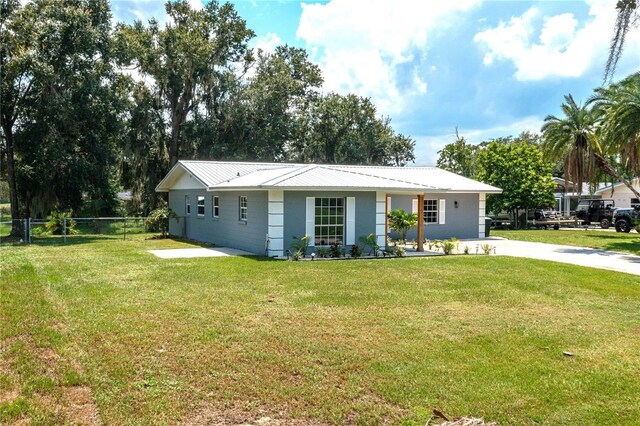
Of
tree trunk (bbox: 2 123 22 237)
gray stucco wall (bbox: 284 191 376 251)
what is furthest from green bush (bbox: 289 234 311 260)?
tree trunk (bbox: 2 123 22 237)

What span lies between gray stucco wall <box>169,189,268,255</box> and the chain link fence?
146cm

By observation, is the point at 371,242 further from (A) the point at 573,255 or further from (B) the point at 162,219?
(B) the point at 162,219

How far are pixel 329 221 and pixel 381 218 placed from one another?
5.71 feet

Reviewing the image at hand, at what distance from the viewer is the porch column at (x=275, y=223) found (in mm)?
14133

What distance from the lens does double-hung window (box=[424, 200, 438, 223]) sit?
21216 millimetres

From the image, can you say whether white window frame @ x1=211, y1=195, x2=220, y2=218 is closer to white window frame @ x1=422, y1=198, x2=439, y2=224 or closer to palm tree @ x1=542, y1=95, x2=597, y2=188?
white window frame @ x1=422, y1=198, x2=439, y2=224

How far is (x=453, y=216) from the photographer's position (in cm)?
2172

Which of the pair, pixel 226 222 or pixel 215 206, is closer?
pixel 226 222

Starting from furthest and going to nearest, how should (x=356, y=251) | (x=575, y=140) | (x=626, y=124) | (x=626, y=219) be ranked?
(x=626, y=219) < (x=575, y=140) < (x=626, y=124) < (x=356, y=251)

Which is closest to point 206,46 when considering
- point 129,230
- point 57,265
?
point 129,230

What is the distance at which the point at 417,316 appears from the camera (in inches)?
289

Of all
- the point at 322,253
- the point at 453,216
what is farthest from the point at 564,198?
the point at 322,253

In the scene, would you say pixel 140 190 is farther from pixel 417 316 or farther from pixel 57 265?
pixel 417 316

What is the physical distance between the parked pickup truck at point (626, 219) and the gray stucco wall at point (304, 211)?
18.0 meters
